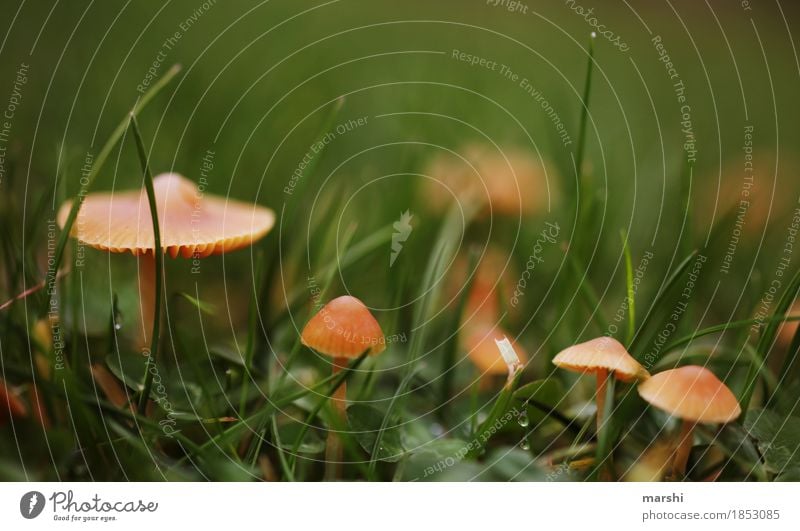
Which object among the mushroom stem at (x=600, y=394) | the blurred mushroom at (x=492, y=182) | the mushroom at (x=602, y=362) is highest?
the blurred mushroom at (x=492, y=182)

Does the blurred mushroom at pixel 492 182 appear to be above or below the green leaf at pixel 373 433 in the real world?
above

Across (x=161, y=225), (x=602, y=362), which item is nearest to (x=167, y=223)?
(x=161, y=225)

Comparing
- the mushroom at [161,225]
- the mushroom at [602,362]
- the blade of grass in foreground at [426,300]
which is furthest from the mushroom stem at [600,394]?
the mushroom at [161,225]

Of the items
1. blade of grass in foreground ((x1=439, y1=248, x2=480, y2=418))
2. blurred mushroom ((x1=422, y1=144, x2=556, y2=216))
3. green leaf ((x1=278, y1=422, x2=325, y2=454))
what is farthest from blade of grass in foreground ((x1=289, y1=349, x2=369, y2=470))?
blurred mushroom ((x1=422, y1=144, x2=556, y2=216))

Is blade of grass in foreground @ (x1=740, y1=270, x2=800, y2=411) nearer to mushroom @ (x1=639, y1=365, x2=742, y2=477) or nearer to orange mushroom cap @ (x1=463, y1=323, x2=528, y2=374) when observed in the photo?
mushroom @ (x1=639, y1=365, x2=742, y2=477)

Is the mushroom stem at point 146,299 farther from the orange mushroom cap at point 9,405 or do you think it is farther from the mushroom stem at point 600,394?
the mushroom stem at point 600,394

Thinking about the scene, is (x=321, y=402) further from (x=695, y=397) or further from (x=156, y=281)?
(x=695, y=397)
